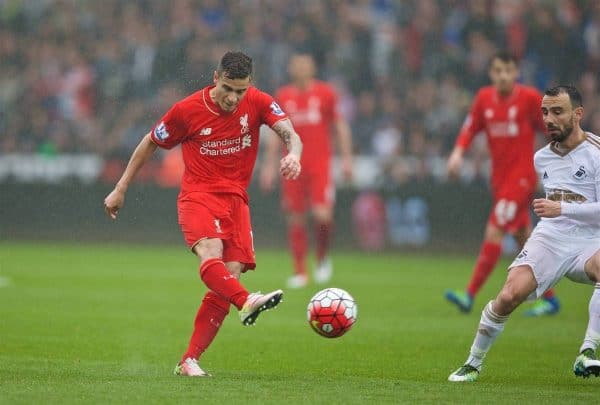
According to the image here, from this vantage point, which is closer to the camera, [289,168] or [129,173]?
[289,168]

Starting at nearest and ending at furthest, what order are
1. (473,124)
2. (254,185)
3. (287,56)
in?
1. (473,124)
2. (254,185)
3. (287,56)

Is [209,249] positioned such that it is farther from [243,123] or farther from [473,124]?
[473,124]

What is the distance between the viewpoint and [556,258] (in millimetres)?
7805

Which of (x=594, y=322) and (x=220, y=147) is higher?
(x=220, y=147)

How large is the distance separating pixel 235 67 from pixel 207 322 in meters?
1.81

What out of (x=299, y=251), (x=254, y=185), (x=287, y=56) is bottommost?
(x=254, y=185)

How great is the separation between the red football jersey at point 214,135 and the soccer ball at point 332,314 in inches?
44.5

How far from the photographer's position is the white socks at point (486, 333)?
7.75 meters

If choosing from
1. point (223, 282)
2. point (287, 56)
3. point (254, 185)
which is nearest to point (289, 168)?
point (223, 282)

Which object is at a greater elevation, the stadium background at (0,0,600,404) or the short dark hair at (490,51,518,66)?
the short dark hair at (490,51,518,66)

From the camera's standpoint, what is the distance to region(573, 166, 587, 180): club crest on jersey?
7.77m

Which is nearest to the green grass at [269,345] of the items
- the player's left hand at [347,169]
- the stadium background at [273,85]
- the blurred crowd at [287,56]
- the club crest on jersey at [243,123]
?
the player's left hand at [347,169]

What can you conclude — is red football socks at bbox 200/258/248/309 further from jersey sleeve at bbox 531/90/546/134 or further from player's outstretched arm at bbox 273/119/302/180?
jersey sleeve at bbox 531/90/546/134

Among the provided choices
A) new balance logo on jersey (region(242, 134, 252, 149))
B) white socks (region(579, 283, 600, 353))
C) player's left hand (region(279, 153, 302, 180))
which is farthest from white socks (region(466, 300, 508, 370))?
new balance logo on jersey (region(242, 134, 252, 149))
